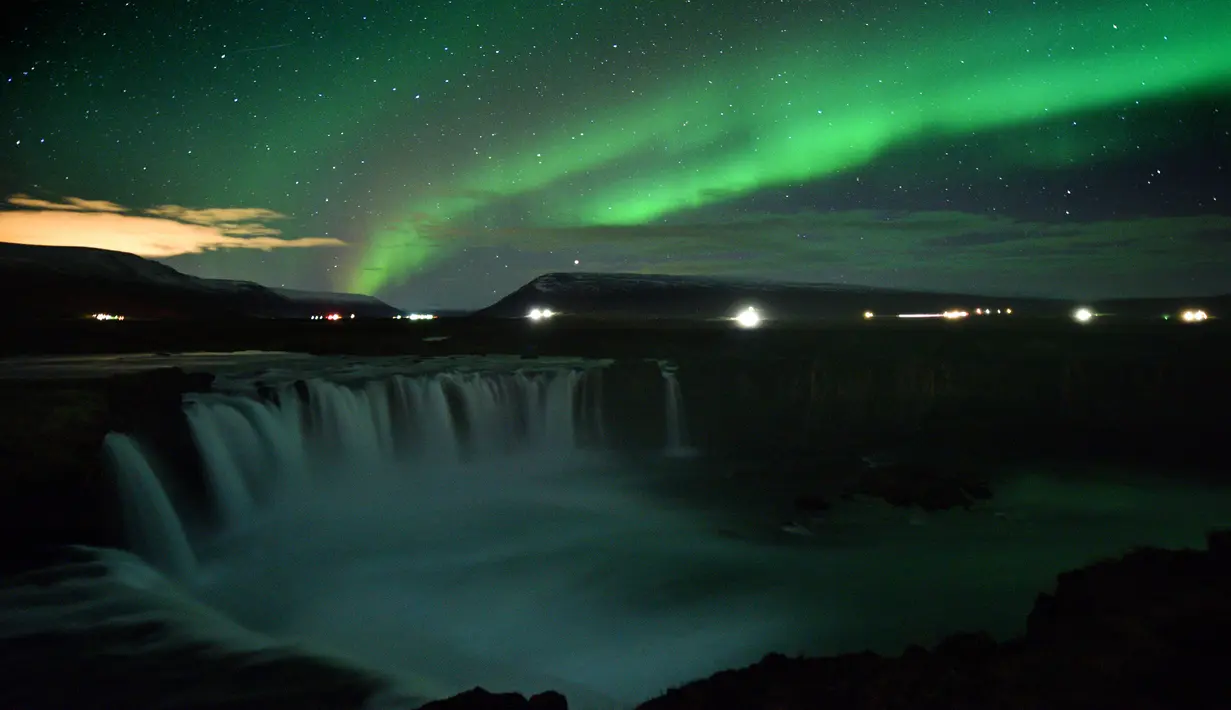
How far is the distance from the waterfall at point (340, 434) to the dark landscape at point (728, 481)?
3.9 inches

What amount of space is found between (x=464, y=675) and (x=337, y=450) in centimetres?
1267

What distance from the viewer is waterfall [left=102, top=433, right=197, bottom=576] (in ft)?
44.1

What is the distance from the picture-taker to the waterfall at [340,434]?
47.1 feet

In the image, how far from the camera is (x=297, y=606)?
13641 mm

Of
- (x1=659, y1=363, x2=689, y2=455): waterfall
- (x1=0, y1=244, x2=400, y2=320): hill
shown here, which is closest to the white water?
(x1=659, y1=363, x2=689, y2=455): waterfall

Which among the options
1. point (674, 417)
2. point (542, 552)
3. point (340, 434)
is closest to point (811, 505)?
point (542, 552)

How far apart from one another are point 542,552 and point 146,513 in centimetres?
846

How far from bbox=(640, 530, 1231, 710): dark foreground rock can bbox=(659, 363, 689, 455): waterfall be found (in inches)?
897

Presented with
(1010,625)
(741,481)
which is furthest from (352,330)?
(1010,625)

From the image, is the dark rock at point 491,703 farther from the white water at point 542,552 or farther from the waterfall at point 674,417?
the waterfall at point 674,417

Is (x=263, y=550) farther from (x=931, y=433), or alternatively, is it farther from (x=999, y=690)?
(x=931, y=433)

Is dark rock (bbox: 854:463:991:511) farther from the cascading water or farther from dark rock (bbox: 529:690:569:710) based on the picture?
dark rock (bbox: 529:690:569:710)

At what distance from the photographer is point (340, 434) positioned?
22.5 metres

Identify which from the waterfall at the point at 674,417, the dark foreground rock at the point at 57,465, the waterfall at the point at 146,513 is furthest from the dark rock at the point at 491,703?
the waterfall at the point at 674,417
